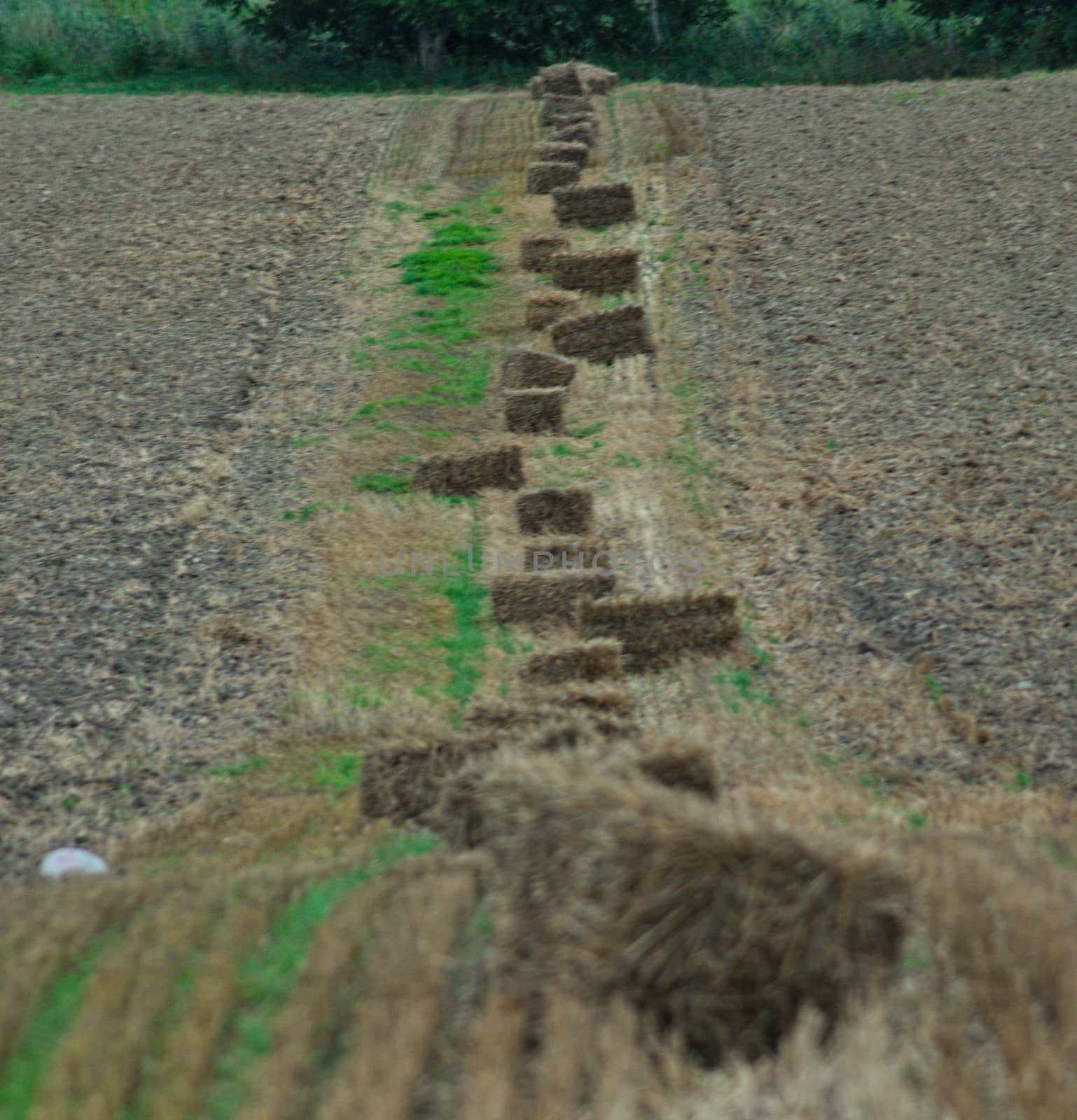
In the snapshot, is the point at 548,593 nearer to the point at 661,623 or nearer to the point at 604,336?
the point at 661,623

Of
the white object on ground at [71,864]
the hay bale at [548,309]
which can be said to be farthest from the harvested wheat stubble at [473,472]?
the white object on ground at [71,864]

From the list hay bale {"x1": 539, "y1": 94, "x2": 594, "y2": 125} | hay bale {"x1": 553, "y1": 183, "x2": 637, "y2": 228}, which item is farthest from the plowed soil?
hay bale {"x1": 539, "y1": 94, "x2": 594, "y2": 125}

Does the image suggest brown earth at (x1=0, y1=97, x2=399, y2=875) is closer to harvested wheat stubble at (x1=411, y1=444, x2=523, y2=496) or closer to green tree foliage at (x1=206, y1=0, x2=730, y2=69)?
harvested wheat stubble at (x1=411, y1=444, x2=523, y2=496)

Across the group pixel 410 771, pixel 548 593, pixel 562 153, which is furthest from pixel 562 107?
pixel 410 771

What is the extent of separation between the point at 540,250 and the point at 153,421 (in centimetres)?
557

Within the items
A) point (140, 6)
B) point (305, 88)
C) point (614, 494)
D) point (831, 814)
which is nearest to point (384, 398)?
point (614, 494)

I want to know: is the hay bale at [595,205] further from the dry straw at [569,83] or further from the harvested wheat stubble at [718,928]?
the harvested wheat stubble at [718,928]

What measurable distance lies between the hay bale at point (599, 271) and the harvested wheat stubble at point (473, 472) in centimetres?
435

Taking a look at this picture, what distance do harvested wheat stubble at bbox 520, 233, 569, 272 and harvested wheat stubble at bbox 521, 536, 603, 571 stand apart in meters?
6.56

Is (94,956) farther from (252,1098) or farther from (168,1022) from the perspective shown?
(252,1098)

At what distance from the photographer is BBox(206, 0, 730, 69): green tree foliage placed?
82.9 ft

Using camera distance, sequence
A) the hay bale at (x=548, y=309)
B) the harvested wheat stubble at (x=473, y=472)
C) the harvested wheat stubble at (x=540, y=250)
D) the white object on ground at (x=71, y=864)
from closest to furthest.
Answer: the white object on ground at (x=71, y=864), the harvested wheat stubble at (x=473, y=472), the hay bale at (x=548, y=309), the harvested wheat stubble at (x=540, y=250)

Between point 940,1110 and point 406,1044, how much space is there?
1537mm

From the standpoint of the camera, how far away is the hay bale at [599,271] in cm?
1482
